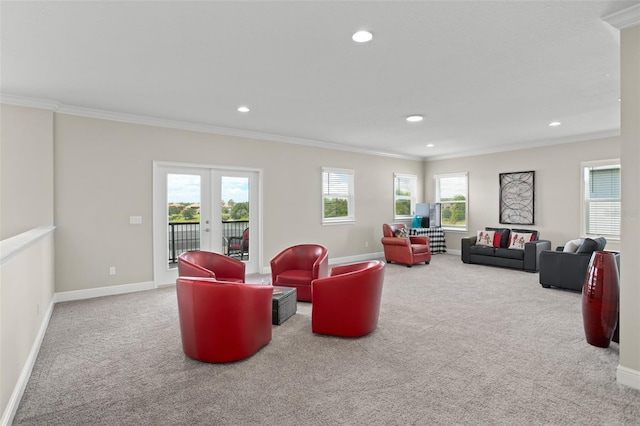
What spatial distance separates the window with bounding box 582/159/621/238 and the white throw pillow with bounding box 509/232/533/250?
41.0 inches

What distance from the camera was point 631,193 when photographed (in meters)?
2.45

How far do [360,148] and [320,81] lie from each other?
4450 mm

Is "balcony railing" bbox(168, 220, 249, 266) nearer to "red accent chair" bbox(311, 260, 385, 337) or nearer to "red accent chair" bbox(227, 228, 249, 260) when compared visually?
"red accent chair" bbox(227, 228, 249, 260)

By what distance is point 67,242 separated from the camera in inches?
190

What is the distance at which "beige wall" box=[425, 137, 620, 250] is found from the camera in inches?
273

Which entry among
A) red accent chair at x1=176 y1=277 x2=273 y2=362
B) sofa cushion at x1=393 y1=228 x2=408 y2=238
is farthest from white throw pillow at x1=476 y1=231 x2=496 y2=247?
red accent chair at x1=176 y1=277 x2=273 y2=362

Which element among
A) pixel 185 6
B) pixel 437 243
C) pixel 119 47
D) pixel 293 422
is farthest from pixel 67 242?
pixel 437 243

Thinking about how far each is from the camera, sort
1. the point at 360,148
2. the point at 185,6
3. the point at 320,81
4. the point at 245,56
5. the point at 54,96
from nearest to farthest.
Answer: the point at 185,6, the point at 245,56, the point at 320,81, the point at 54,96, the point at 360,148

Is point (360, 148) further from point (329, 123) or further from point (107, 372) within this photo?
point (107, 372)

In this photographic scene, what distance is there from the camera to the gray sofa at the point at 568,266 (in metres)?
5.21

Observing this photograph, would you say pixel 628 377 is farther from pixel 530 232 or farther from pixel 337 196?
pixel 337 196

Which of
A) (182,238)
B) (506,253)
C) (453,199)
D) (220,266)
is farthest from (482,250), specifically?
(182,238)

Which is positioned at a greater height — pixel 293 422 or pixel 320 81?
pixel 320 81

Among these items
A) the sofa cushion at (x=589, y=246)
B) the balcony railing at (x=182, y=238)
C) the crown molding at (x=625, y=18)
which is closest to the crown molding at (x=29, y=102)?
the balcony railing at (x=182, y=238)
